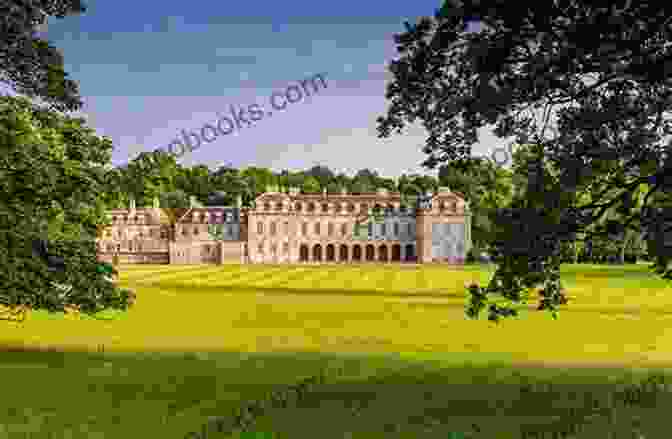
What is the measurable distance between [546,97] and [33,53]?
7022mm

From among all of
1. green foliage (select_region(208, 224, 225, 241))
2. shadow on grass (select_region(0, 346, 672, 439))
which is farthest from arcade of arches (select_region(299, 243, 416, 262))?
shadow on grass (select_region(0, 346, 672, 439))

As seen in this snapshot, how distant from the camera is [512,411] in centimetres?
781

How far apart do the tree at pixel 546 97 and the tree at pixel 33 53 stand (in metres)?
5.12

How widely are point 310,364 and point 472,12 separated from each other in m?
7.00

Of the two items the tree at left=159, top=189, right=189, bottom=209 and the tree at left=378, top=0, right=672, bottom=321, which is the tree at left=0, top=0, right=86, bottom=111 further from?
the tree at left=159, top=189, right=189, bottom=209

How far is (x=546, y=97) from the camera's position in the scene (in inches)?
311

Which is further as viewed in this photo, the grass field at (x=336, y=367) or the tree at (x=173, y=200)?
the tree at (x=173, y=200)

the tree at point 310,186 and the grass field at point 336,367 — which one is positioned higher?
the tree at point 310,186

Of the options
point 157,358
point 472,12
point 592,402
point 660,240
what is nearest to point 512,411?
point 592,402

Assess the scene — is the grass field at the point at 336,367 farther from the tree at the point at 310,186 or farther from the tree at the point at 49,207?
the tree at the point at 310,186

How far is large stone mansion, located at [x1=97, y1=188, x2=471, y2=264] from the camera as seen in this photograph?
84.6 meters

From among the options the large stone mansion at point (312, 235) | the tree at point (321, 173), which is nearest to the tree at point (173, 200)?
the large stone mansion at point (312, 235)

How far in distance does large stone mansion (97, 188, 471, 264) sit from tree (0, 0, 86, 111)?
74831 mm

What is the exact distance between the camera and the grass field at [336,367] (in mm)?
7152
